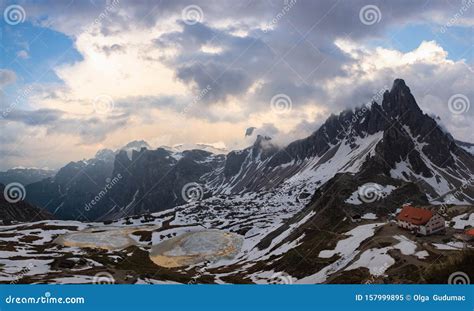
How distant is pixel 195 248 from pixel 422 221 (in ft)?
263

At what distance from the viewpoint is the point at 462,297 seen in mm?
26359

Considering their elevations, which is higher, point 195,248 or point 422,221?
point 422,221

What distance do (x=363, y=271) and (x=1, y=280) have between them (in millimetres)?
54377

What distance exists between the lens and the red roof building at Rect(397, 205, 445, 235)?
84.6 m

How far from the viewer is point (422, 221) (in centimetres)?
8500

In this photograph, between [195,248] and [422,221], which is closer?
[422,221]

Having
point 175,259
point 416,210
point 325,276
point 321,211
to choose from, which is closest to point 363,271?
point 325,276

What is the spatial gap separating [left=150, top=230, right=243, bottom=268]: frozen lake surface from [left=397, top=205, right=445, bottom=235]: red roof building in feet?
198

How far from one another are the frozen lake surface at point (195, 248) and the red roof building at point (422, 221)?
60317 millimetres

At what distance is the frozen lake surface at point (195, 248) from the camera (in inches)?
5098

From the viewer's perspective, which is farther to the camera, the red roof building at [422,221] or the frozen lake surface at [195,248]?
the frozen lake surface at [195,248]

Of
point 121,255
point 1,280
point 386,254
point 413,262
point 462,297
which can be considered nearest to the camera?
point 462,297

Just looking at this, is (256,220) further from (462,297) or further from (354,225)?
(462,297)

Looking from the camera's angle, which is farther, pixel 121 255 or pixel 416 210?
pixel 121 255
